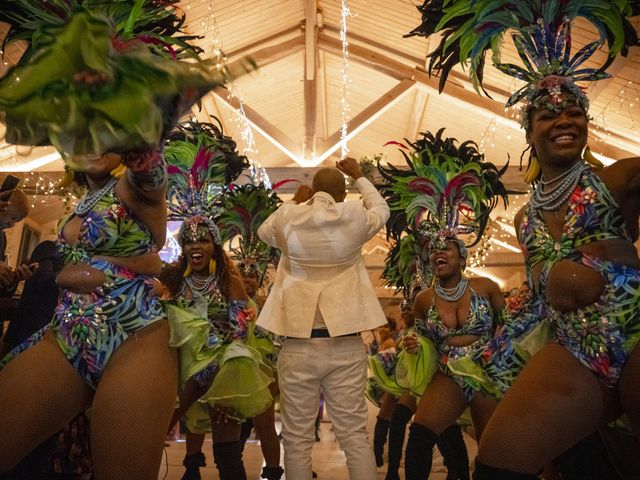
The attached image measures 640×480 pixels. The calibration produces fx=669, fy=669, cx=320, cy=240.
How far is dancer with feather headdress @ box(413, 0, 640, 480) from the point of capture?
1995mm

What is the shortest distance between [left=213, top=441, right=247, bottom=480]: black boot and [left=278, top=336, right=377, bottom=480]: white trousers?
0.31 m

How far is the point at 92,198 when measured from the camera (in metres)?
2.35

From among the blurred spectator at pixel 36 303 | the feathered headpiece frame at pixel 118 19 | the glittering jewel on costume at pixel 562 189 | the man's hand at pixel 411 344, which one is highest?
the feathered headpiece frame at pixel 118 19

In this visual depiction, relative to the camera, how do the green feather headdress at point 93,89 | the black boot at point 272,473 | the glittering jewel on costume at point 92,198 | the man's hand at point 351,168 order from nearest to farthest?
the green feather headdress at point 93,89 → the glittering jewel on costume at point 92,198 → the man's hand at point 351,168 → the black boot at point 272,473

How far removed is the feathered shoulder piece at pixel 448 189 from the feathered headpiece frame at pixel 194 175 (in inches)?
53.4

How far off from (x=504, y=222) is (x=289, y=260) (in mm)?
12136

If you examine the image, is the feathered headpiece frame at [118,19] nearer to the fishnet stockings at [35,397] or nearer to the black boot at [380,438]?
the fishnet stockings at [35,397]

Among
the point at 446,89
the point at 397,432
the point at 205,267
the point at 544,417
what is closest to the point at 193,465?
the point at 205,267

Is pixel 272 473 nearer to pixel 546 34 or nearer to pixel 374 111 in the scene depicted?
pixel 546 34

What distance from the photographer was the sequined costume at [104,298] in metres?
2.21

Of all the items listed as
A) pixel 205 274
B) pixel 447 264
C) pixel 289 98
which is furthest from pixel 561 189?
pixel 289 98

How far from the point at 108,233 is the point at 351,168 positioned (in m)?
1.87

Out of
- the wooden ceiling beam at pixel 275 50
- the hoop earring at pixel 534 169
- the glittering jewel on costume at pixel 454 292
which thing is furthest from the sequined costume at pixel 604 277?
the wooden ceiling beam at pixel 275 50

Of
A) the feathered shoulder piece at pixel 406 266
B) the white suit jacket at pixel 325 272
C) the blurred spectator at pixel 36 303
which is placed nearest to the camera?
the white suit jacket at pixel 325 272
